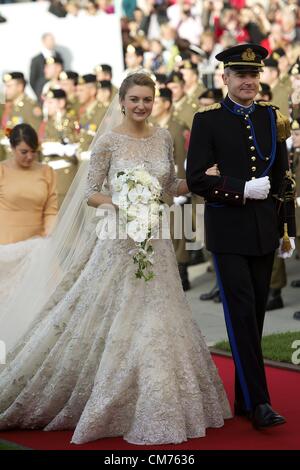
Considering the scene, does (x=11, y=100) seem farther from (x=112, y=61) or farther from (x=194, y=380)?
(x=194, y=380)

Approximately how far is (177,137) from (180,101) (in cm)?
109

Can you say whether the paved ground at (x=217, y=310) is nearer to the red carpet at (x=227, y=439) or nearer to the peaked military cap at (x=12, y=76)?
the red carpet at (x=227, y=439)

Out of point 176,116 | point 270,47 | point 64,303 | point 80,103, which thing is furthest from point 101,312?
point 270,47

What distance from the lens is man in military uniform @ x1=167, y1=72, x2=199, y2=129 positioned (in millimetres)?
11156

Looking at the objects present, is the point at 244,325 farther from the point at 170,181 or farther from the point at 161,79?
the point at 161,79

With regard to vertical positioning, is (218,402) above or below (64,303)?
below

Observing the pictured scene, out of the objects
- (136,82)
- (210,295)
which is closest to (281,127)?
(136,82)

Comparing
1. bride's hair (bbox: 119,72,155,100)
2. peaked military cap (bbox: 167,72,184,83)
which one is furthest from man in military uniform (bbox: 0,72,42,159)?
bride's hair (bbox: 119,72,155,100)

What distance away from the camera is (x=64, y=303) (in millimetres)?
5816

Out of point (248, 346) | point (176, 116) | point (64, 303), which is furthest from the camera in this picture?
point (176, 116)

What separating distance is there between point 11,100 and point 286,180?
307 inches

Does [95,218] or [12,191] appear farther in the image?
[12,191]

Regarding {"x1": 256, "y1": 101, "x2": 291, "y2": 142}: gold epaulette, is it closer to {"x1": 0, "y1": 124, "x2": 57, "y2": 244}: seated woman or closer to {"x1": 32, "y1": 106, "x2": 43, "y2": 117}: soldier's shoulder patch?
{"x1": 0, "y1": 124, "x2": 57, "y2": 244}: seated woman
